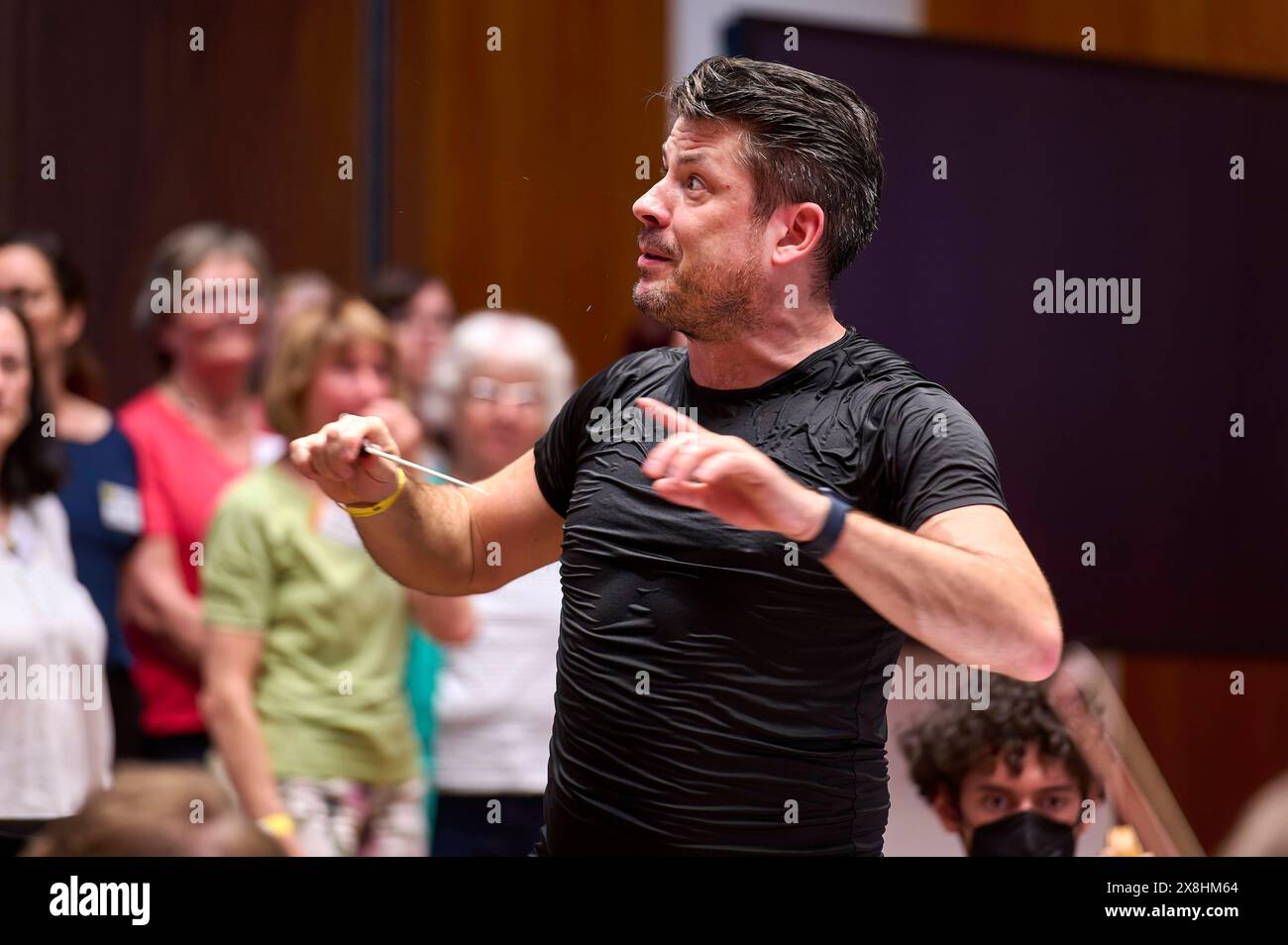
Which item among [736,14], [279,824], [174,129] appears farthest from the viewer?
[174,129]

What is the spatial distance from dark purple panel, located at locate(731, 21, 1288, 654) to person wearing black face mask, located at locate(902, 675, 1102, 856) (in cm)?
30

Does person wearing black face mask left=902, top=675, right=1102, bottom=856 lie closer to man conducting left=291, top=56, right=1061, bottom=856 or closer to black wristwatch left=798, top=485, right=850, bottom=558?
man conducting left=291, top=56, right=1061, bottom=856

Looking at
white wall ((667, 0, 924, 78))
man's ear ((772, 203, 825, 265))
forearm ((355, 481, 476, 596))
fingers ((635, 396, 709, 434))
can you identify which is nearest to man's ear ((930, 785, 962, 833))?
forearm ((355, 481, 476, 596))

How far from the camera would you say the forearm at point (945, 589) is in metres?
1.57

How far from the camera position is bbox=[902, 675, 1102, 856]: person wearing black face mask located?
2334 millimetres

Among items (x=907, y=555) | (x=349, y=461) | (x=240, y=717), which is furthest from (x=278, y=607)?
(x=907, y=555)

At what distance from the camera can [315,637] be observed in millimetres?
2795

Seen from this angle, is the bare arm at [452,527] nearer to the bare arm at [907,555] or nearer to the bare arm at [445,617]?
the bare arm at [907,555]

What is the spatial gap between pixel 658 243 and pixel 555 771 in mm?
615

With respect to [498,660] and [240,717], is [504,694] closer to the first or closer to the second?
[498,660]

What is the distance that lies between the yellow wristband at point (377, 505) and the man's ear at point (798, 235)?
507 millimetres

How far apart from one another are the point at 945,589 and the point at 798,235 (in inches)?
19.8

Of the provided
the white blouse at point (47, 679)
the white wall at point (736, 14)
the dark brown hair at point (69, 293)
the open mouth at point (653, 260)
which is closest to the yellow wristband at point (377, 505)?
the open mouth at point (653, 260)
